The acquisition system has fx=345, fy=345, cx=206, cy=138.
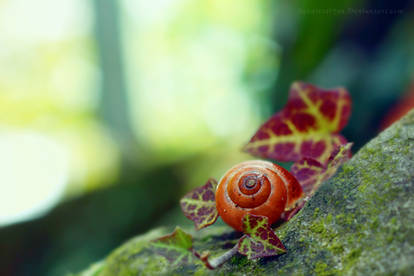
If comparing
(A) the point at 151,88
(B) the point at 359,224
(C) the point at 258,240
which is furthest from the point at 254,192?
(A) the point at 151,88

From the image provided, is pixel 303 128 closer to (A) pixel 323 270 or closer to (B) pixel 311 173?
(B) pixel 311 173

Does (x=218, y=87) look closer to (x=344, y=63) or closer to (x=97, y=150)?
(x=97, y=150)

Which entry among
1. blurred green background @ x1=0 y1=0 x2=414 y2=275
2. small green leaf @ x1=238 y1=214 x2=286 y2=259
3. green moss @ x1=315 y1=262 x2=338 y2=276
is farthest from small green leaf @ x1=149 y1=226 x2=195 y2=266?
blurred green background @ x1=0 y1=0 x2=414 y2=275

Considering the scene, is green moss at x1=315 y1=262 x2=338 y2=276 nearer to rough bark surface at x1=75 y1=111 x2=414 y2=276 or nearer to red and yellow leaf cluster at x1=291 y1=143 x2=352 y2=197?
rough bark surface at x1=75 y1=111 x2=414 y2=276

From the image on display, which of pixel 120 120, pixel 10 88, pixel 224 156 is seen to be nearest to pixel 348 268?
pixel 224 156

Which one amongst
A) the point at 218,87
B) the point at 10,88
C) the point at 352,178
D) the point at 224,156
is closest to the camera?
the point at 352,178

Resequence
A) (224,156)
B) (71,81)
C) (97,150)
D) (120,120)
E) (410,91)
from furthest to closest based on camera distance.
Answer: (71,81) < (97,150) < (120,120) < (224,156) < (410,91)

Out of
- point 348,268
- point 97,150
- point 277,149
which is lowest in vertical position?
point 97,150
